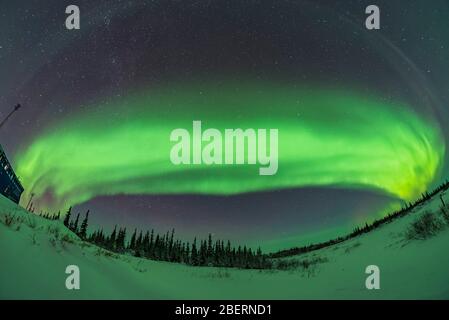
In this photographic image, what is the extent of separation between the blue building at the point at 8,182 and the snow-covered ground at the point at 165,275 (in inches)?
30.3

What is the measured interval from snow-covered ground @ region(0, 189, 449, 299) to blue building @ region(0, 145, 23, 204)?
0.77m

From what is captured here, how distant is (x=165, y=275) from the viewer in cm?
620

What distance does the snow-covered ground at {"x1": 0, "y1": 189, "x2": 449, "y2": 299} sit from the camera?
16.3 ft

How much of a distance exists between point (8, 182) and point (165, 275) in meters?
3.08

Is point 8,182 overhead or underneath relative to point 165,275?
overhead

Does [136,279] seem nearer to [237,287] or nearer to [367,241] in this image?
[237,287]

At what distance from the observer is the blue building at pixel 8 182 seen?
20.0 feet

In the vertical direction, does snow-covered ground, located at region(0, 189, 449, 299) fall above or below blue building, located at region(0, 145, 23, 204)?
below

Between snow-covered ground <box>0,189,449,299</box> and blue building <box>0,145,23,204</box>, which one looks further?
blue building <box>0,145,23,204</box>

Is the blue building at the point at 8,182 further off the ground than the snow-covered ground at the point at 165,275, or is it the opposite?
the blue building at the point at 8,182

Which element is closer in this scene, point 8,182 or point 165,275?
point 165,275
